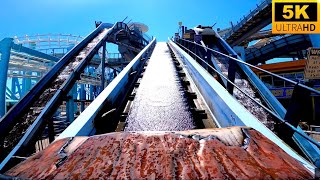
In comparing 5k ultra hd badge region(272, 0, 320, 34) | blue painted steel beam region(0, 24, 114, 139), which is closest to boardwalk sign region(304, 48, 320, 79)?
5k ultra hd badge region(272, 0, 320, 34)

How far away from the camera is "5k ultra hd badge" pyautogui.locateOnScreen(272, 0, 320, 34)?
850cm

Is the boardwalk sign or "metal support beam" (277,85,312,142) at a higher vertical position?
the boardwalk sign

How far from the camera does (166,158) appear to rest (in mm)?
1165

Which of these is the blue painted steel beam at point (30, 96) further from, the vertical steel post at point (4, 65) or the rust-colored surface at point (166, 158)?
the vertical steel post at point (4, 65)

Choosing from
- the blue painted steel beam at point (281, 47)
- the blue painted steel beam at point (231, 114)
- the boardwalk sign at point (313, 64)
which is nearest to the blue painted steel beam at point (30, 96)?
the blue painted steel beam at point (231, 114)

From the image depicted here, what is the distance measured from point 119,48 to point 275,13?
2095cm

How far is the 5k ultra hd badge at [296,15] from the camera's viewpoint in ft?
27.9

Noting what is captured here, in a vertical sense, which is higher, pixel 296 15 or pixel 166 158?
pixel 296 15

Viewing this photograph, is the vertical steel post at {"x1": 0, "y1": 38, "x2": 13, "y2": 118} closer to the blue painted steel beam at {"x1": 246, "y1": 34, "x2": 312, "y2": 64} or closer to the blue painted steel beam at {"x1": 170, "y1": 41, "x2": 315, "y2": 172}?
the blue painted steel beam at {"x1": 170, "y1": 41, "x2": 315, "y2": 172}

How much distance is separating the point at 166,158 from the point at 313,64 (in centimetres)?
441

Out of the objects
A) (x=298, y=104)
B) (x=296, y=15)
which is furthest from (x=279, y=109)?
(x=296, y=15)

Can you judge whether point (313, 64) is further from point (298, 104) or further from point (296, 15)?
point (296, 15)

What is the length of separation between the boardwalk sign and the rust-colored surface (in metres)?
3.73

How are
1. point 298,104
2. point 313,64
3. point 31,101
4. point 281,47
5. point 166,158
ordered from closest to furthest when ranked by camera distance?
point 166,158 → point 298,104 → point 313,64 → point 31,101 → point 281,47
